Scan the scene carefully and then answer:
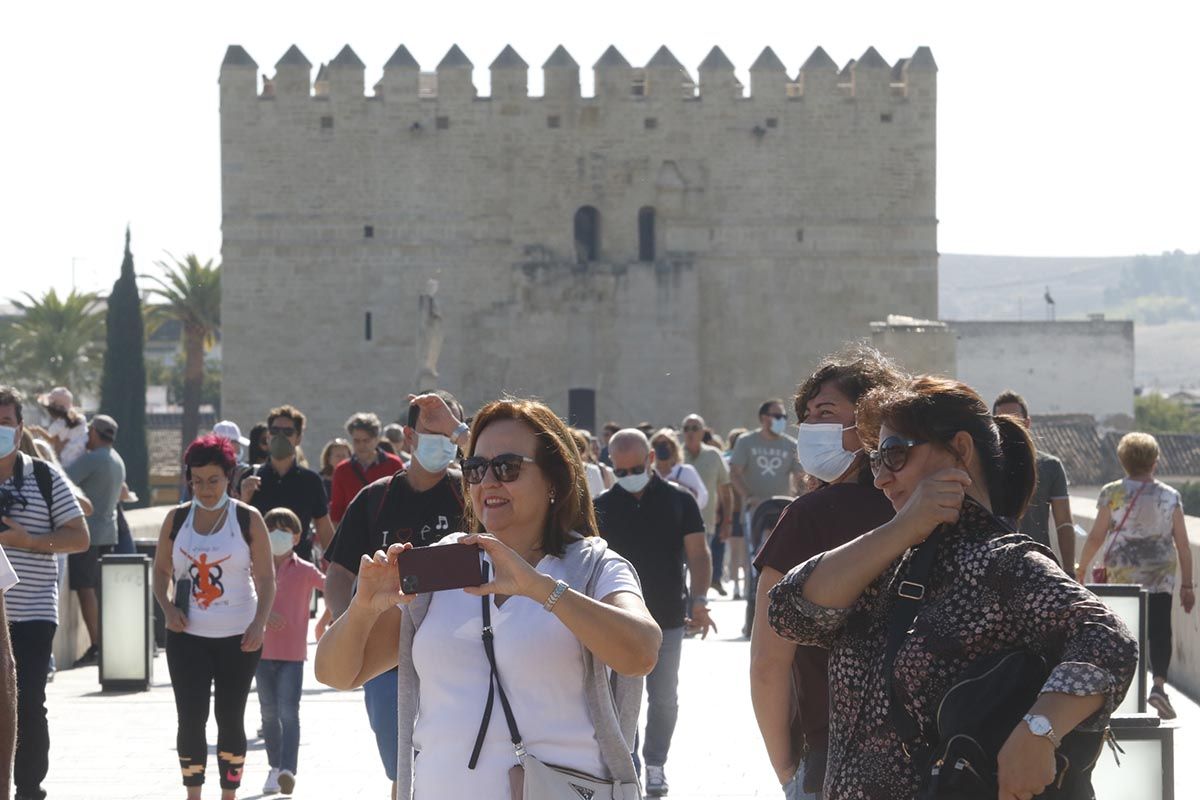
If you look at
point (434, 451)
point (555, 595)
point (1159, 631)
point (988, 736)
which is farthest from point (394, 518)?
point (1159, 631)

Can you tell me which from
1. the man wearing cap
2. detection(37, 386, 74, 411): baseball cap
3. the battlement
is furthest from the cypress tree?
the man wearing cap

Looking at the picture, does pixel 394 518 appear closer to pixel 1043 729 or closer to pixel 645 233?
pixel 1043 729

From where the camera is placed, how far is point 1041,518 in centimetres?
736

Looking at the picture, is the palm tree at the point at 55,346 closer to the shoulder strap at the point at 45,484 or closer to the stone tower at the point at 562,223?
the stone tower at the point at 562,223

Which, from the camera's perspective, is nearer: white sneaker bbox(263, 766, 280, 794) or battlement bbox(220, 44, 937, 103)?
white sneaker bbox(263, 766, 280, 794)

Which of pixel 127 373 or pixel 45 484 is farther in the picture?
pixel 127 373

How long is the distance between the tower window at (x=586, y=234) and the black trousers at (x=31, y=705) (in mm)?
32912

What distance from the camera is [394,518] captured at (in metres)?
6.13

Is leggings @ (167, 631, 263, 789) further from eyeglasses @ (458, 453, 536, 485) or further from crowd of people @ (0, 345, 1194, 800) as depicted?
eyeglasses @ (458, 453, 536, 485)

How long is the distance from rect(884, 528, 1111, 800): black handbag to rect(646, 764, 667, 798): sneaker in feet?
14.5

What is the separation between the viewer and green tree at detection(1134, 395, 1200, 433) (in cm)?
7700

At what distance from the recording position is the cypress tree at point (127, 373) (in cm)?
3956

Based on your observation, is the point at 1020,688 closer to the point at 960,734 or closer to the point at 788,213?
the point at 960,734

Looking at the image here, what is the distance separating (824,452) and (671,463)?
7.58 meters
